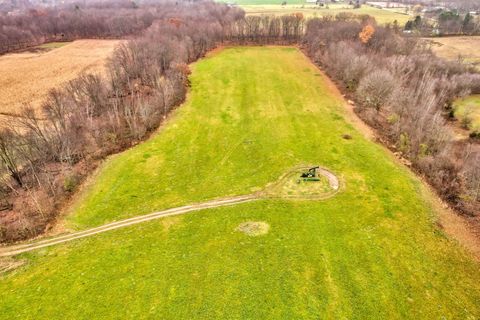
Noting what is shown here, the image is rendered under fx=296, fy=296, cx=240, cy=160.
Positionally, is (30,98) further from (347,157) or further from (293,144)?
(347,157)

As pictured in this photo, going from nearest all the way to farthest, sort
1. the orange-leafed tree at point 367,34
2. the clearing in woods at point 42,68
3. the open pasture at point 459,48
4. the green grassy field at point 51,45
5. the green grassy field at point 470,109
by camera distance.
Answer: the green grassy field at point 470,109
the clearing in woods at point 42,68
the orange-leafed tree at point 367,34
the open pasture at point 459,48
the green grassy field at point 51,45

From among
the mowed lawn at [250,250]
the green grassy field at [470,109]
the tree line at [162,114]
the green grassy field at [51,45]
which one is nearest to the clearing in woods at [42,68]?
the green grassy field at [51,45]

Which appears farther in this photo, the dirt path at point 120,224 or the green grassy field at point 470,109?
the green grassy field at point 470,109

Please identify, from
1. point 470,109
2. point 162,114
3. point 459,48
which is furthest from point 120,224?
point 459,48

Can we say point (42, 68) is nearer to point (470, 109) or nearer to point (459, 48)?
point (470, 109)

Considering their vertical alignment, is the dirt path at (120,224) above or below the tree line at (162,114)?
below

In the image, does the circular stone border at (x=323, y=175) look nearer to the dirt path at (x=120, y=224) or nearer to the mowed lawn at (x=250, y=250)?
the mowed lawn at (x=250, y=250)
